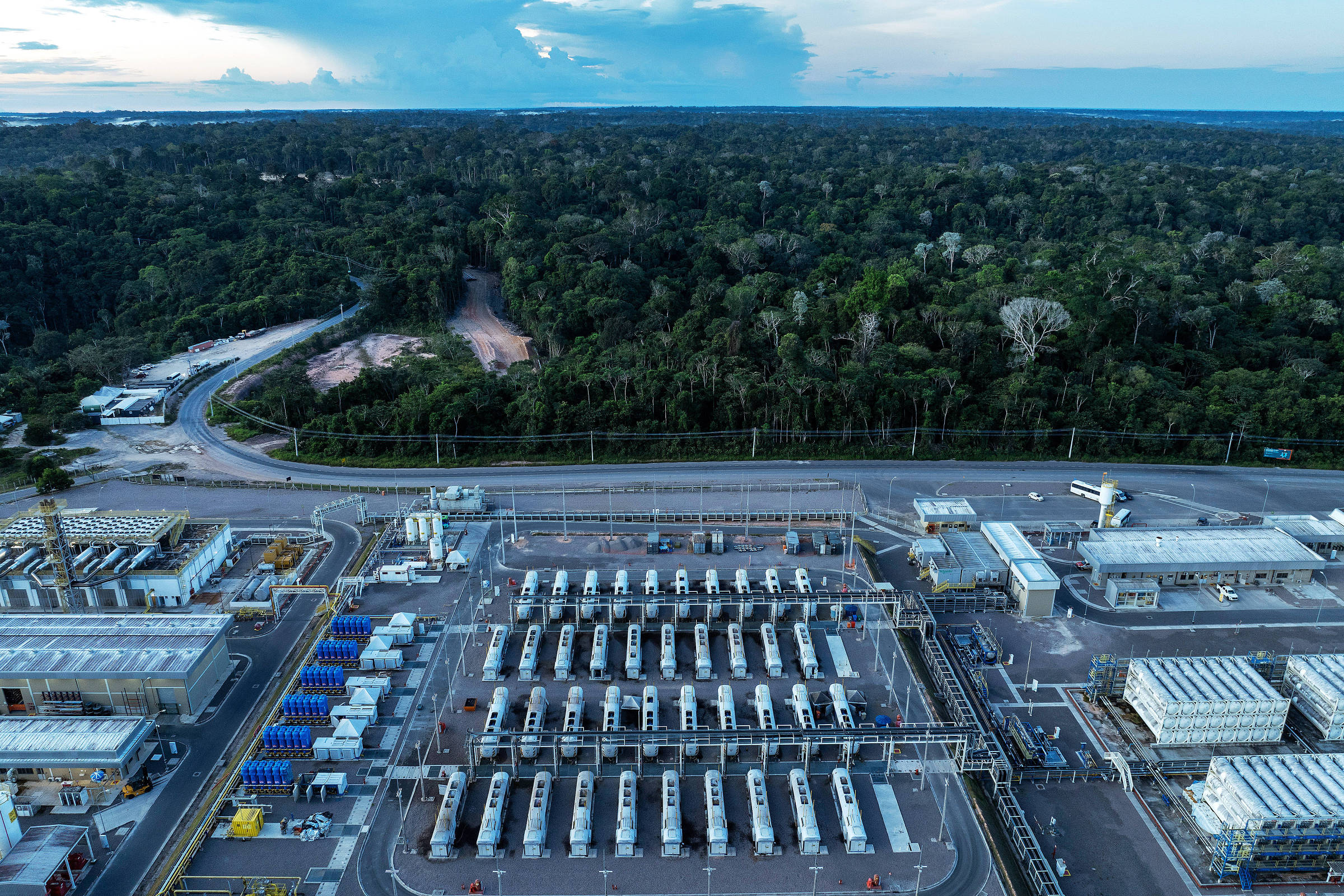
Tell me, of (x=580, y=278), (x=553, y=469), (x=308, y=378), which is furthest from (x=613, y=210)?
(x=553, y=469)

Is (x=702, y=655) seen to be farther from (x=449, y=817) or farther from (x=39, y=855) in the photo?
(x=39, y=855)

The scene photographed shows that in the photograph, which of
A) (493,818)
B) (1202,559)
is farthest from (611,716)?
(1202,559)

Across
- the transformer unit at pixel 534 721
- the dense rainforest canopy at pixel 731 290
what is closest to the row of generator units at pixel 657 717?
the transformer unit at pixel 534 721

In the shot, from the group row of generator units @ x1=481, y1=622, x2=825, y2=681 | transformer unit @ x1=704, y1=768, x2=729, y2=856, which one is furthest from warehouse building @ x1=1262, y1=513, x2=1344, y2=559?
transformer unit @ x1=704, y1=768, x2=729, y2=856

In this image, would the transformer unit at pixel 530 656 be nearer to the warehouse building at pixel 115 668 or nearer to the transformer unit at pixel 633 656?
the transformer unit at pixel 633 656

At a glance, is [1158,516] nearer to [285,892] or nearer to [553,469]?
[553,469]

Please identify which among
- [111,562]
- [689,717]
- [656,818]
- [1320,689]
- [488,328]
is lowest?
[656,818]
